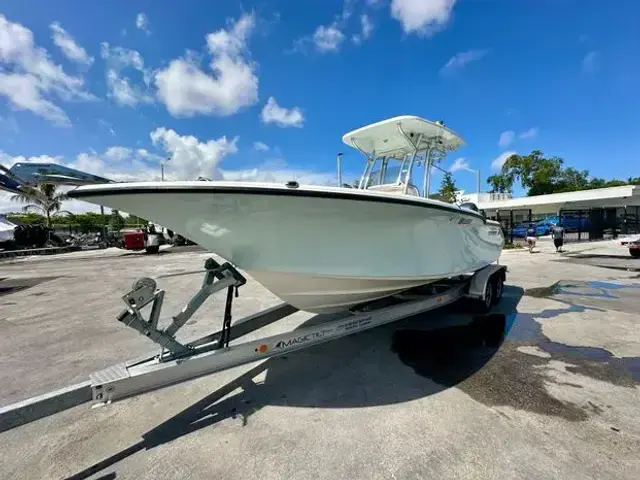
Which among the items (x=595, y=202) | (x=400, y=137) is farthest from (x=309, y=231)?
(x=595, y=202)

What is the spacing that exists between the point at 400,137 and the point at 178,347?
3973mm

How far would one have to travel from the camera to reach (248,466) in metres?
2.03

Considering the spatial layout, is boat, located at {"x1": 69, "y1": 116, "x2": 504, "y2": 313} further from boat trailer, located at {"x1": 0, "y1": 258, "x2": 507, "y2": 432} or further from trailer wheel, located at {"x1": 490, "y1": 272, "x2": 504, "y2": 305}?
trailer wheel, located at {"x1": 490, "y1": 272, "x2": 504, "y2": 305}

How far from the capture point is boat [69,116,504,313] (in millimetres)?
2525

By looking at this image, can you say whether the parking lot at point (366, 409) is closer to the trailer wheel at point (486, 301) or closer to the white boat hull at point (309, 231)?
the trailer wheel at point (486, 301)

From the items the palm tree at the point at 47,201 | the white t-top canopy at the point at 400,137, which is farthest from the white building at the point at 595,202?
the palm tree at the point at 47,201

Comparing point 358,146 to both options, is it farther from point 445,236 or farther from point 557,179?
point 557,179

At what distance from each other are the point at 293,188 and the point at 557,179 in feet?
201

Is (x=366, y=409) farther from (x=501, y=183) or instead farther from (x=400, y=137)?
(x=501, y=183)

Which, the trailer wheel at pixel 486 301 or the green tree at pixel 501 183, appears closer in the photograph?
the trailer wheel at pixel 486 301

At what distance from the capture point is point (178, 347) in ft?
8.98

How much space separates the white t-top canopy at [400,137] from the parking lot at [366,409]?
2.71 meters

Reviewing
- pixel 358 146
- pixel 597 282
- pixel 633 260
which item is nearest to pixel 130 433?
pixel 358 146

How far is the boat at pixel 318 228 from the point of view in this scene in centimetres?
253
